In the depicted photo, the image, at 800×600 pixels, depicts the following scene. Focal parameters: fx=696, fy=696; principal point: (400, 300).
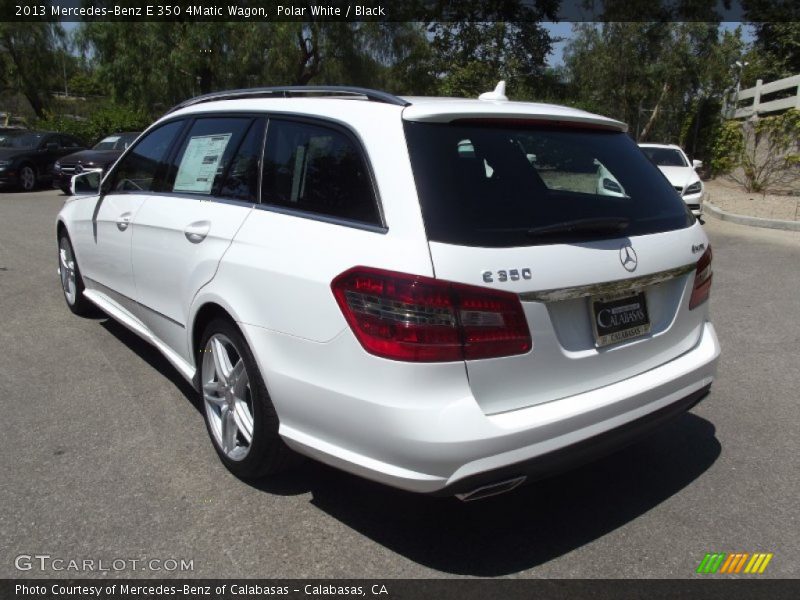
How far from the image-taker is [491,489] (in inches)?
95.4

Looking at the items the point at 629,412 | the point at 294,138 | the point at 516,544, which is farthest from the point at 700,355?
the point at 294,138

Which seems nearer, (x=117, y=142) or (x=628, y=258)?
(x=628, y=258)

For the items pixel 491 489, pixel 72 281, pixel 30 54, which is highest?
pixel 30 54

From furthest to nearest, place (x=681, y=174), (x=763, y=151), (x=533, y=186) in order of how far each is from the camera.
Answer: (x=763, y=151) < (x=681, y=174) < (x=533, y=186)

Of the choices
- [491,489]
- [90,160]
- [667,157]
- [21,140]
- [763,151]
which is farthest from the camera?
[21,140]

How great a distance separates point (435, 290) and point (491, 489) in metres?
0.73

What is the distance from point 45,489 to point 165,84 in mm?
23816

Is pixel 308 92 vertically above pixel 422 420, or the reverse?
pixel 308 92

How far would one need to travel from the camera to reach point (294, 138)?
3123mm

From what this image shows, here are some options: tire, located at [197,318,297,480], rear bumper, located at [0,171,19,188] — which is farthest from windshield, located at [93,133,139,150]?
tire, located at [197,318,297,480]

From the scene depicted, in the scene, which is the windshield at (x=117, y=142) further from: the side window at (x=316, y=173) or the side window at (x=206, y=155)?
the side window at (x=316, y=173)

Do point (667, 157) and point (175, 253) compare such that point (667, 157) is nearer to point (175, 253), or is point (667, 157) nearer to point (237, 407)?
point (175, 253)

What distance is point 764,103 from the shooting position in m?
19.8

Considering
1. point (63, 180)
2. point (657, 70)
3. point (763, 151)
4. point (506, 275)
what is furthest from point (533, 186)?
point (657, 70)
